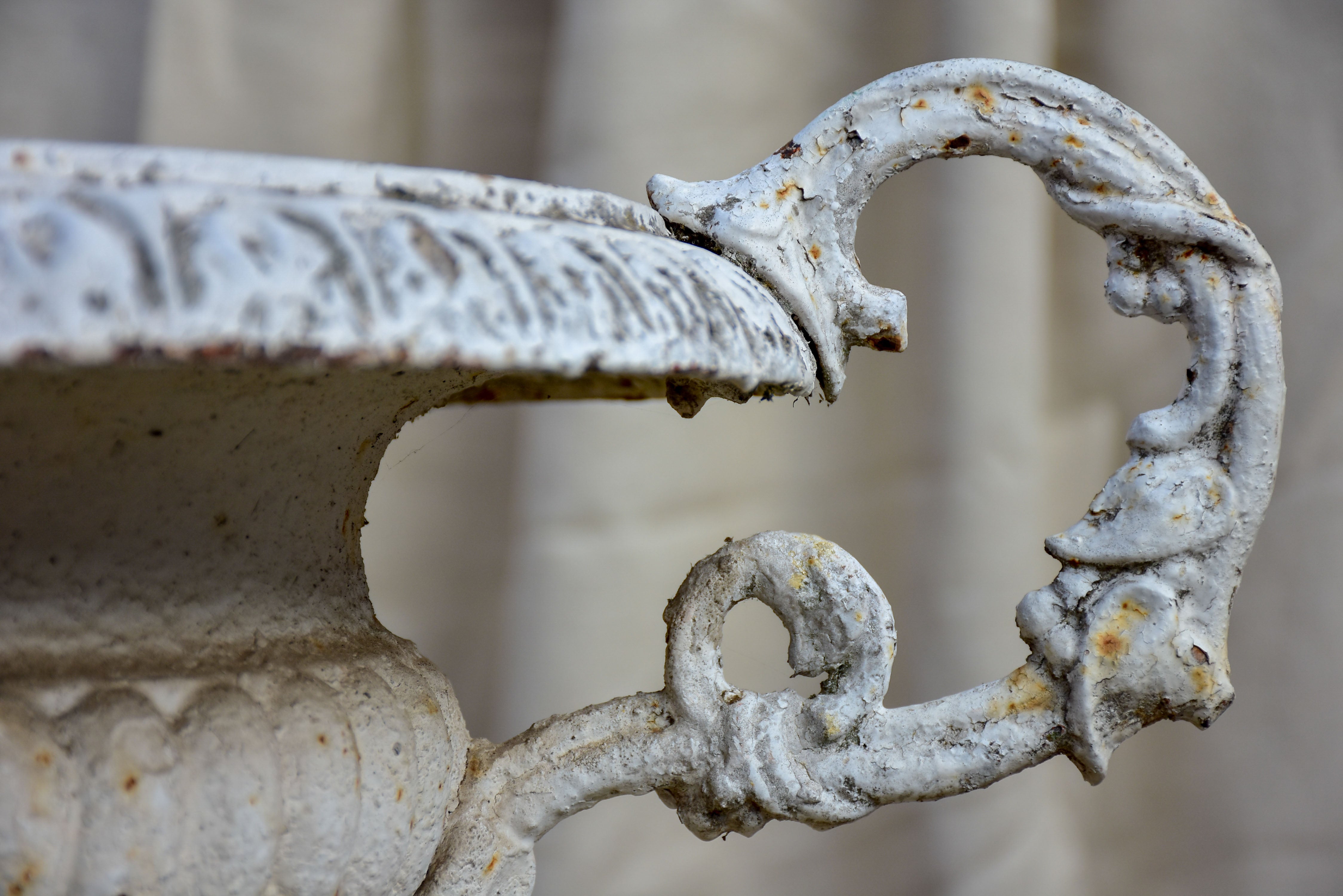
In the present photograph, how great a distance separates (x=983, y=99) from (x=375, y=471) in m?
0.30

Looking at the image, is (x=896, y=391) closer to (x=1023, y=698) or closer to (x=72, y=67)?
(x=1023, y=698)

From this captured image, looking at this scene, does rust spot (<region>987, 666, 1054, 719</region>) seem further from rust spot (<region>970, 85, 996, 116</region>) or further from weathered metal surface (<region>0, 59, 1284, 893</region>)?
rust spot (<region>970, 85, 996, 116</region>)

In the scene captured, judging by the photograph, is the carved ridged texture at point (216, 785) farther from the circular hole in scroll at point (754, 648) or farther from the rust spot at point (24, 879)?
the circular hole in scroll at point (754, 648)

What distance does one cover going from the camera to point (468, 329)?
265 millimetres

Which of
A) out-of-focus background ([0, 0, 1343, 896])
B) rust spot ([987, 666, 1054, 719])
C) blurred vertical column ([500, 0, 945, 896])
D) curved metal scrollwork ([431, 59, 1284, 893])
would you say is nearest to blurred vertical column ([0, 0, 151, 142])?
out-of-focus background ([0, 0, 1343, 896])

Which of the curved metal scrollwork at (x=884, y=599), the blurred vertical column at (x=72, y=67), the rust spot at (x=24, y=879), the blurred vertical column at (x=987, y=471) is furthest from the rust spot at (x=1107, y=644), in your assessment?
the blurred vertical column at (x=72, y=67)

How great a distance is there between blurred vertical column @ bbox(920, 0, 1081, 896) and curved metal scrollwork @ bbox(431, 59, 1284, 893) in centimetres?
54

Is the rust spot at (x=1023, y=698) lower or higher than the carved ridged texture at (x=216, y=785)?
higher

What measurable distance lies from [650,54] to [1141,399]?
1.88 ft

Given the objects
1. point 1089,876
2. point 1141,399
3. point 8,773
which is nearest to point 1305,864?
point 1089,876

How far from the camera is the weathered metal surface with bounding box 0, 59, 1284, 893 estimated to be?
10.1 inches

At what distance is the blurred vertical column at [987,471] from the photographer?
973 millimetres

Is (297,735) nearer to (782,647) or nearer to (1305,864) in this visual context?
(782,647)

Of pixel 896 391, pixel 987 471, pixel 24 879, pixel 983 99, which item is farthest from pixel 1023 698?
pixel 896 391
